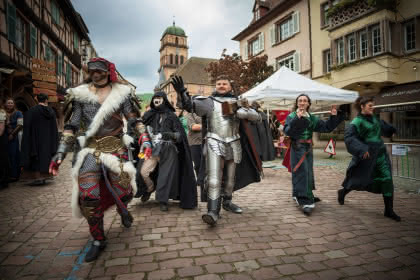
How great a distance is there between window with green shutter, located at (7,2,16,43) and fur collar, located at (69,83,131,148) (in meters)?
10.8

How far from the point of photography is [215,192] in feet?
10.8

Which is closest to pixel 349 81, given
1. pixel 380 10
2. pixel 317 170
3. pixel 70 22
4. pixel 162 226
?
pixel 380 10

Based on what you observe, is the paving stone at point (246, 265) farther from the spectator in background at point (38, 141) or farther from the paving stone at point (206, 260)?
the spectator in background at point (38, 141)

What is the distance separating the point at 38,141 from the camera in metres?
5.95

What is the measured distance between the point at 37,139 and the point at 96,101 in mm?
4273

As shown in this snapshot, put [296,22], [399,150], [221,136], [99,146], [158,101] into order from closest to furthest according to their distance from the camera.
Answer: [99,146] → [221,136] → [158,101] → [399,150] → [296,22]

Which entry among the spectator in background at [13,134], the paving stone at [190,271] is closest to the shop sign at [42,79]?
the spectator in background at [13,134]

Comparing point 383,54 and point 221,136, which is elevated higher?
point 383,54

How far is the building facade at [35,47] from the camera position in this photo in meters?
9.23

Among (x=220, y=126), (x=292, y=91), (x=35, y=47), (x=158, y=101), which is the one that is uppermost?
(x=35, y=47)

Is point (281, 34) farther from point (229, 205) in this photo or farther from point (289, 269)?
point (289, 269)

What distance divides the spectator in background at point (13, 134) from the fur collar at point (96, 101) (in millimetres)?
4481

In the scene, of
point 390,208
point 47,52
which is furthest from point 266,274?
point 47,52

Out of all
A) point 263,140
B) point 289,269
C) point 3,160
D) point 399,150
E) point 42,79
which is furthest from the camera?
point 42,79
